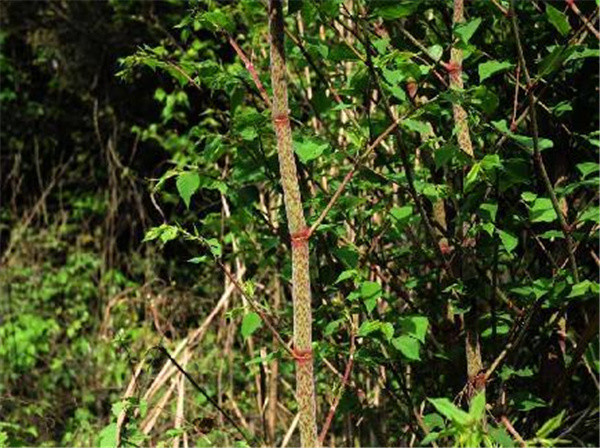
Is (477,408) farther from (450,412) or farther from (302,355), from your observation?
(302,355)

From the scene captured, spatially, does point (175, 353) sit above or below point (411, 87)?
below

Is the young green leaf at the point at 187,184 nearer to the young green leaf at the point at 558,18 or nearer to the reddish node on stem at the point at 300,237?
the reddish node on stem at the point at 300,237

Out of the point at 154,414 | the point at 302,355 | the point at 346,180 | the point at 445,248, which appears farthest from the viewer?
the point at 154,414

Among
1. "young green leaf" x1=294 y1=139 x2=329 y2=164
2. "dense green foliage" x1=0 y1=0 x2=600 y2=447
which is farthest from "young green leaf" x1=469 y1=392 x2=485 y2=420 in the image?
"young green leaf" x1=294 y1=139 x2=329 y2=164

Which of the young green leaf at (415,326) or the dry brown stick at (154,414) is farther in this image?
the dry brown stick at (154,414)

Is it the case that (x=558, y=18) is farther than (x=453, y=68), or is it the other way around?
(x=453, y=68)

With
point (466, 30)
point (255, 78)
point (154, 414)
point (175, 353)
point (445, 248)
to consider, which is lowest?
point (154, 414)

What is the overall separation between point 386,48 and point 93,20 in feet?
19.4

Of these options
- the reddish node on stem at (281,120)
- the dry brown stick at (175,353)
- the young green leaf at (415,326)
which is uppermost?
the reddish node on stem at (281,120)

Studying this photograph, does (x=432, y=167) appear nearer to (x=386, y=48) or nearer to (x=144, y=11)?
(x=386, y=48)

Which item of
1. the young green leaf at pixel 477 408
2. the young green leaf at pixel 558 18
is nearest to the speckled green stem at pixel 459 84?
the young green leaf at pixel 558 18

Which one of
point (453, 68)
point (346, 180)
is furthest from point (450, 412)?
point (453, 68)

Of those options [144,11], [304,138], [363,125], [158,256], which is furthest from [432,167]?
[144,11]

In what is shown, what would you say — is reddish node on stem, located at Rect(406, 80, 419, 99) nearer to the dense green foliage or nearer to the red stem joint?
the dense green foliage
